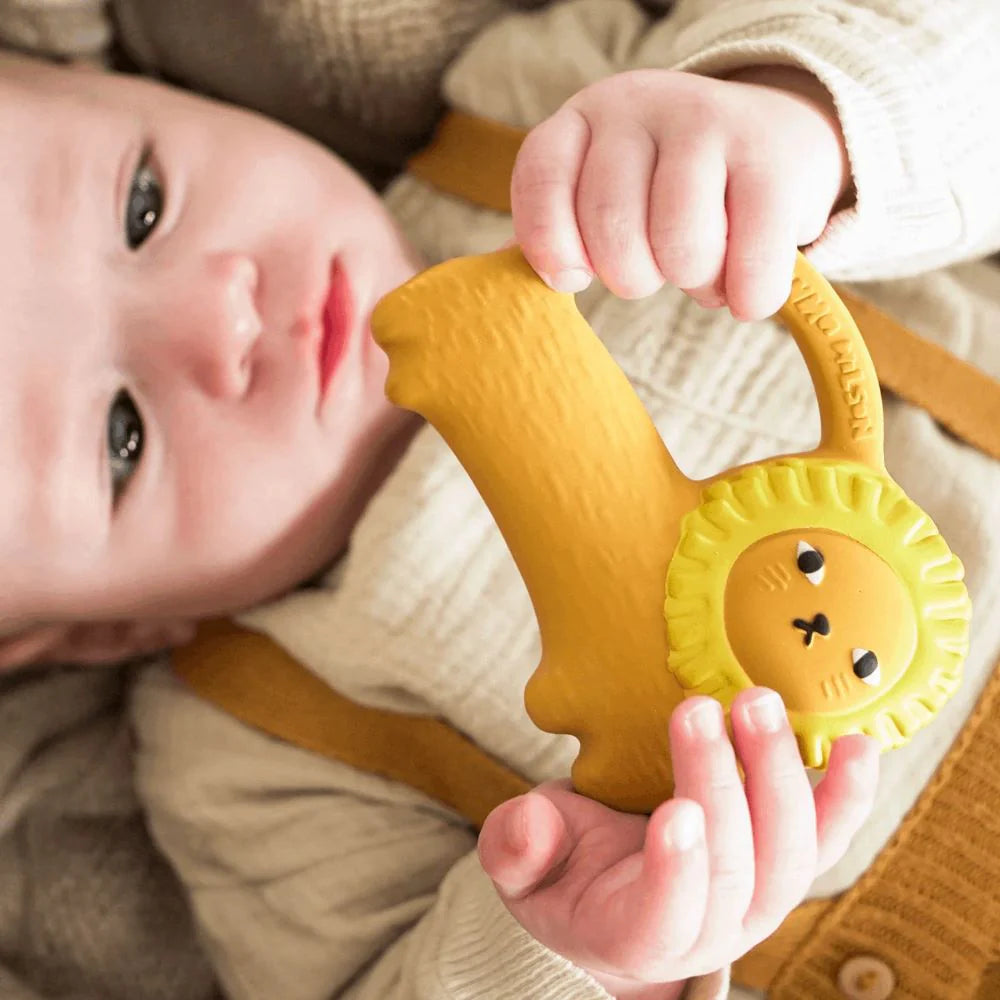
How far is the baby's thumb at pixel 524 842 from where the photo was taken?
0.43 meters

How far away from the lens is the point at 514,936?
23.7 inches

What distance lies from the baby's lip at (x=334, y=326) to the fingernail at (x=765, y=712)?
0.40 m

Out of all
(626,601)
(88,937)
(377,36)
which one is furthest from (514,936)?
(377,36)

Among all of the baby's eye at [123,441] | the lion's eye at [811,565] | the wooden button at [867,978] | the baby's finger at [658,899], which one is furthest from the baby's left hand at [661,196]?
the wooden button at [867,978]

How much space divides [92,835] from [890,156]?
833mm

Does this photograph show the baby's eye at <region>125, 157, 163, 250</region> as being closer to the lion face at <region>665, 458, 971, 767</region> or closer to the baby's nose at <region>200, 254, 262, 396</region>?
the baby's nose at <region>200, 254, 262, 396</region>

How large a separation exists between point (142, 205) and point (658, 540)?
481 millimetres

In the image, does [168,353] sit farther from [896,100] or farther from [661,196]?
[896,100]

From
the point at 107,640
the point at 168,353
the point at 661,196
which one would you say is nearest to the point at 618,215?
the point at 661,196

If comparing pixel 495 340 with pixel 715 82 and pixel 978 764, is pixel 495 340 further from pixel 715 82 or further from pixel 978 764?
pixel 978 764

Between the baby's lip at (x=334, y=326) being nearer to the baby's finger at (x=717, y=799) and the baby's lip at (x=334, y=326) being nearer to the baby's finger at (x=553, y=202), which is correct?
the baby's finger at (x=553, y=202)

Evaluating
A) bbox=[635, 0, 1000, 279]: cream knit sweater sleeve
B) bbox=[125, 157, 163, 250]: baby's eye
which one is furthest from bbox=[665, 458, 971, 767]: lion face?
bbox=[125, 157, 163, 250]: baby's eye

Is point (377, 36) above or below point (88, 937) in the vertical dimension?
above

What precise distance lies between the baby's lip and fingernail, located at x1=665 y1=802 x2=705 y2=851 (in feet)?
1.31
